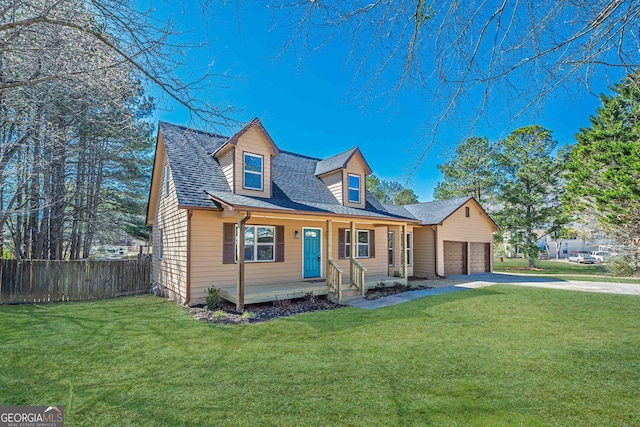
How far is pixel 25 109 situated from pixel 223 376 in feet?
23.0

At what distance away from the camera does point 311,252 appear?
11.0 m

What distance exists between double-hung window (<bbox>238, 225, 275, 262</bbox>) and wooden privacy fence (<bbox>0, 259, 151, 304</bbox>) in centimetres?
494

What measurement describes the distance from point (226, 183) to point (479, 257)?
51.2ft

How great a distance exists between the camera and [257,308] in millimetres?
8164

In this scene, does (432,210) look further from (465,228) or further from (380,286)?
(380,286)

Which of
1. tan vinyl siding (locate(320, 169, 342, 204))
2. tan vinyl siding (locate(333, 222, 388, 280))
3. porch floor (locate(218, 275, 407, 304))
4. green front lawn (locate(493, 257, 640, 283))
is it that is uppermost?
tan vinyl siding (locate(320, 169, 342, 204))

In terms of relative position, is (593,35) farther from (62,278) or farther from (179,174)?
(62,278)

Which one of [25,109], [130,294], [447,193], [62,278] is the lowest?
[130,294]

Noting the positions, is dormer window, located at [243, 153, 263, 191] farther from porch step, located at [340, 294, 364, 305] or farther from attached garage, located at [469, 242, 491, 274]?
attached garage, located at [469, 242, 491, 274]

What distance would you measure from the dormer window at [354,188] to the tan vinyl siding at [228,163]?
16.6 feet

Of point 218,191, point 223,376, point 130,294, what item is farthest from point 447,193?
point 223,376

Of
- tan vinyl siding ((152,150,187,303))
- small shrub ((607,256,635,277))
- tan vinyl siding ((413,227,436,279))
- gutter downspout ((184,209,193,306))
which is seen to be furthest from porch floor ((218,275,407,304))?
small shrub ((607,256,635,277))

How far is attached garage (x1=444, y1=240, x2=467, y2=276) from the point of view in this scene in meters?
16.1

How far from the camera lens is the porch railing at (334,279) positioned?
8.91 meters
